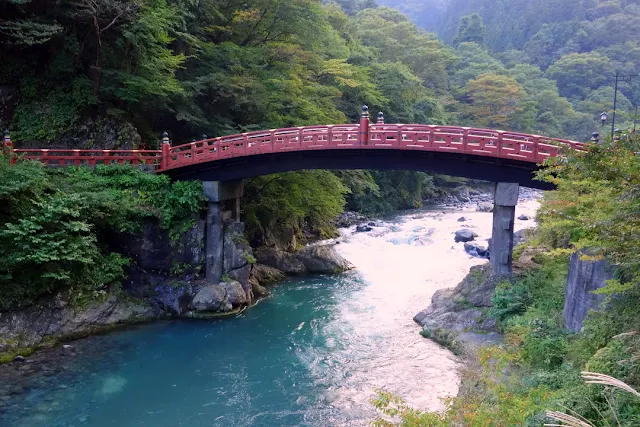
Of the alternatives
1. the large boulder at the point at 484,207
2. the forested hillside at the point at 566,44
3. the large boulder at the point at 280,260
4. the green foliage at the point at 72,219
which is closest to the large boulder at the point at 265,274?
the large boulder at the point at 280,260

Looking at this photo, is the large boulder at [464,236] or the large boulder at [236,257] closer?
the large boulder at [236,257]

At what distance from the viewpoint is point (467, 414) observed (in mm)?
9211

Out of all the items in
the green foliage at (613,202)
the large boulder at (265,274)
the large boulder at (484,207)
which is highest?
the green foliage at (613,202)

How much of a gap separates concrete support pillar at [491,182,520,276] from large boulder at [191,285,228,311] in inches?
412

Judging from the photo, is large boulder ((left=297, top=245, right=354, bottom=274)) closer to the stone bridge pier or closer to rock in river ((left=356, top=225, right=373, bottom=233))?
the stone bridge pier

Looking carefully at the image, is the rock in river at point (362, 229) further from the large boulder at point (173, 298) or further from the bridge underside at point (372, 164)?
the large boulder at point (173, 298)

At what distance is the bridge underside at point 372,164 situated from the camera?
18125 mm

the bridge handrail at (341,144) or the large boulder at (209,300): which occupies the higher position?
the bridge handrail at (341,144)

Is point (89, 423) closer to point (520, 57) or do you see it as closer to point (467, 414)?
point (467, 414)

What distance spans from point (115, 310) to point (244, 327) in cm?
470

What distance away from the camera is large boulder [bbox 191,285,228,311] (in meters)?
19.7

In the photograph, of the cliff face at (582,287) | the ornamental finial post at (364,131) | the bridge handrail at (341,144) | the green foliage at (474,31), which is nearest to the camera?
the cliff face at (582,287)

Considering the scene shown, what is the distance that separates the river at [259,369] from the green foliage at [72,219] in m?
2.30

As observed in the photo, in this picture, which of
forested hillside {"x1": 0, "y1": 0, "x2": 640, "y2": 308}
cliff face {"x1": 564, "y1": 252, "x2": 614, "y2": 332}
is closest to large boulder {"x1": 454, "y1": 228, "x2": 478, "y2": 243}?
forested hillside {"x1": 0, "y1": 0, "x2": 640, "y2": 308}
